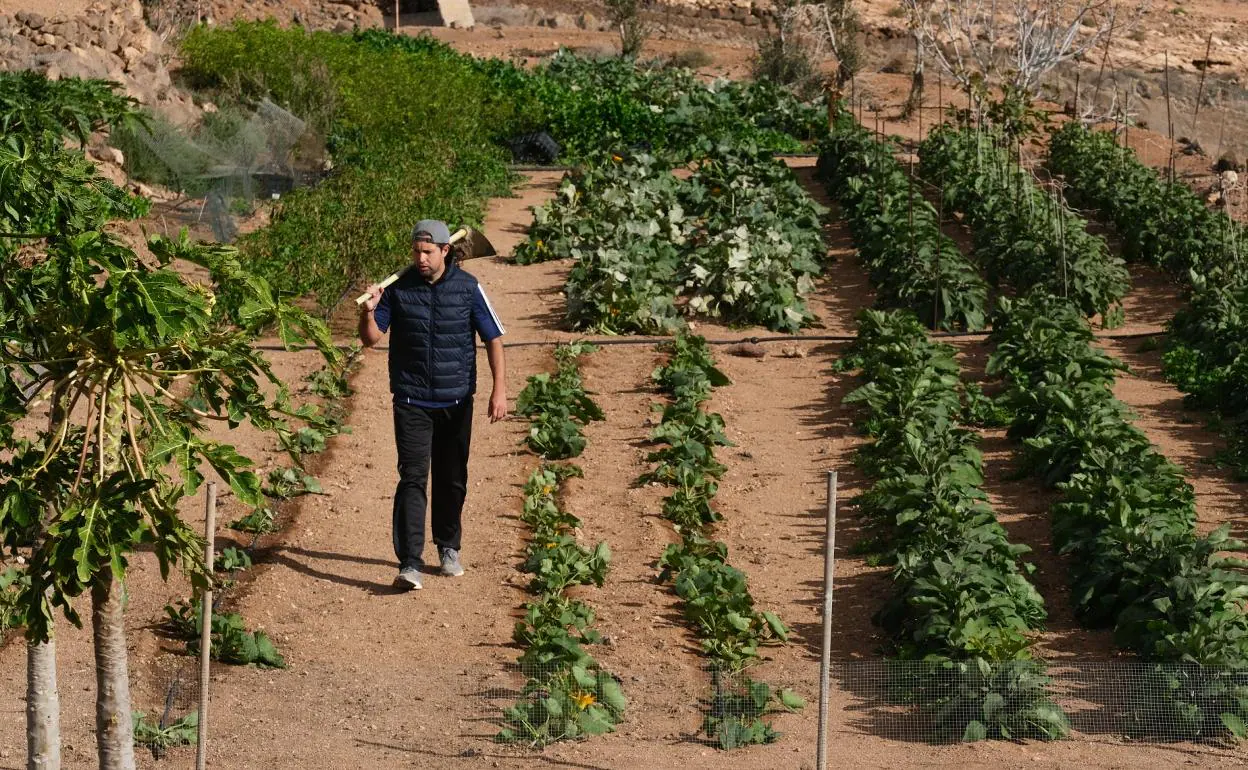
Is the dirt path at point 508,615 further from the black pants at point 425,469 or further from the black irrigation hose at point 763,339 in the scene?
the black irrigation hose at point 763,339

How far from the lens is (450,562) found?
299 inches

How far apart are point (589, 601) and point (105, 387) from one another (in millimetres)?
3246

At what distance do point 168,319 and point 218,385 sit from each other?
68 centimetres

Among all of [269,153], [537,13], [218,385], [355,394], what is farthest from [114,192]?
[537,13]

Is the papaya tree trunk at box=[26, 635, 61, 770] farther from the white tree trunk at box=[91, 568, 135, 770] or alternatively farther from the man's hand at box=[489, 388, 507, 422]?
the man's hand at box=[489, 388, 507, 422]

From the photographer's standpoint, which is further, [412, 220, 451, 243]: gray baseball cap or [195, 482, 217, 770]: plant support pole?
[412, 220, 451, 243]: gray baseball cap

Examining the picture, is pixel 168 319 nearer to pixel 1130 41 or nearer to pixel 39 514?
pixel 39 514

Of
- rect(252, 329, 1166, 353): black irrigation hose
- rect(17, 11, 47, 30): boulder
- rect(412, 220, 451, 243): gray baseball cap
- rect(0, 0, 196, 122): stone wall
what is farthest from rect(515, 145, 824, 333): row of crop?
rect(17, 11, 47, 30): boulder

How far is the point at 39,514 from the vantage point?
183 inches

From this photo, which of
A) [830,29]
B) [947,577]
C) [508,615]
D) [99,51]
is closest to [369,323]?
[508,615]

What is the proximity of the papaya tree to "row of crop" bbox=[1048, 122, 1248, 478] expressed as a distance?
6342 millimetres

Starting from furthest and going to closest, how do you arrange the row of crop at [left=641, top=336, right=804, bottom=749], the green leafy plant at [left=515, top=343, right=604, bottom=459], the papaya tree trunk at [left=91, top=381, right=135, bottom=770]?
the green leafy plant at [left=515, top=343, right=604, bottom=459], the row of crop at [left=641, top=336, right=804, bottom=749], the papaya tree trunk at [left=91, top=381, right=135, bottom=770]

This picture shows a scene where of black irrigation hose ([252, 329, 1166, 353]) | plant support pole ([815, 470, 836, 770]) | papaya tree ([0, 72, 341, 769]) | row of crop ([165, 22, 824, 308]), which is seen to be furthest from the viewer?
row of crop ([165, 22, 824, 308])

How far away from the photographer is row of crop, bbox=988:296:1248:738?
6059mm
